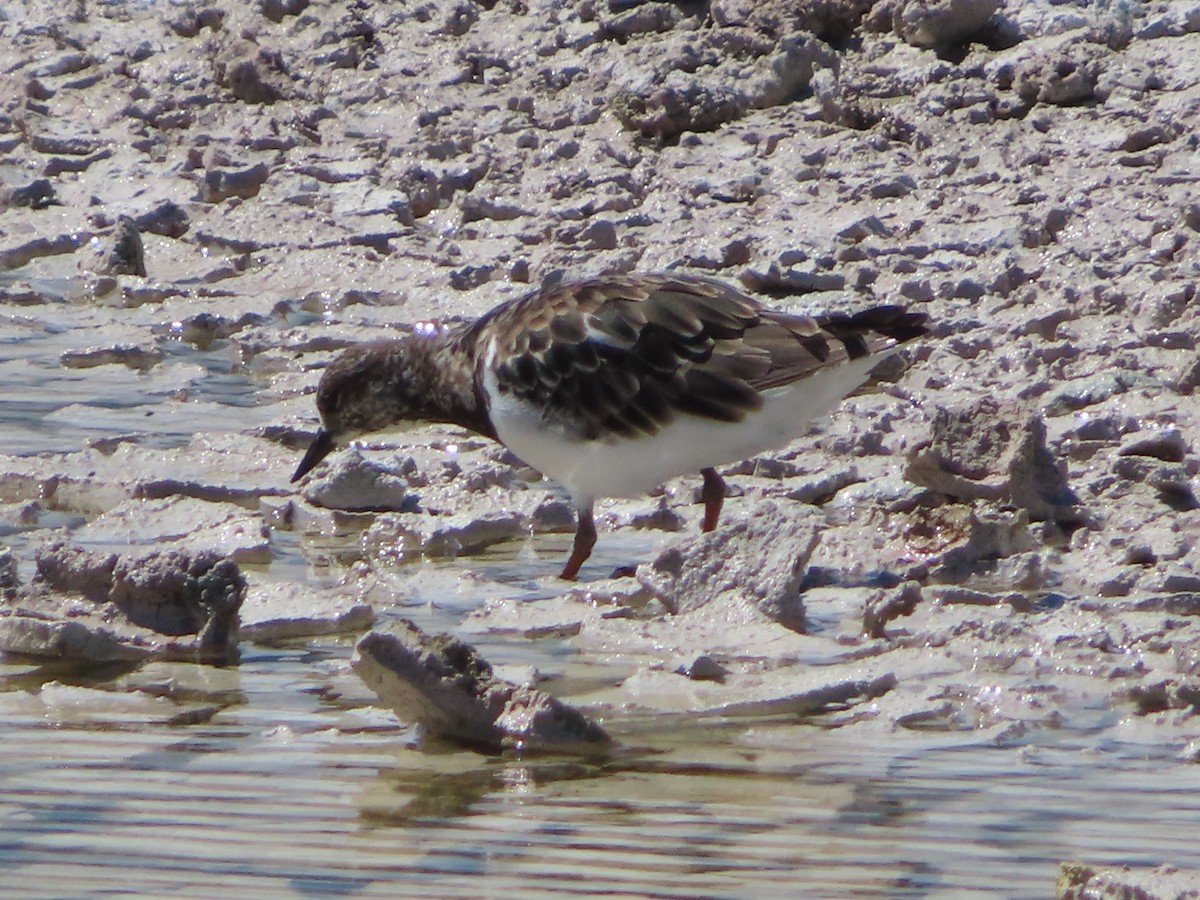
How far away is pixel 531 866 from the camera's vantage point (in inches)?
160

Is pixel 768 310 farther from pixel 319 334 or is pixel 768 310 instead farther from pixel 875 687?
pixel 319 334

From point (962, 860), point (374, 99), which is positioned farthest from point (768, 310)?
point (374, 99)

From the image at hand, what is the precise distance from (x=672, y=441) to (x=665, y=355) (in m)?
0.27

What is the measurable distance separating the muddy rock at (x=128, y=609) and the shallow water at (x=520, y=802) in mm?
112

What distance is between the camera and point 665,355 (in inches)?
256

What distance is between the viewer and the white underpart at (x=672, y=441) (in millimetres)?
6496

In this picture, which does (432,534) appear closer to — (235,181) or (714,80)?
(714,80)

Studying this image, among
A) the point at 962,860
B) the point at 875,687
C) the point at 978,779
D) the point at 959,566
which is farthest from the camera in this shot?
the point at 959,566

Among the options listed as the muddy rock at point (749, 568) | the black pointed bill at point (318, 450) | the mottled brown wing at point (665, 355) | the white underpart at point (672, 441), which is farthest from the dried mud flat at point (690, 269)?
the mottled brown wing at point (665, 355)

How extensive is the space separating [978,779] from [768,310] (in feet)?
8.45

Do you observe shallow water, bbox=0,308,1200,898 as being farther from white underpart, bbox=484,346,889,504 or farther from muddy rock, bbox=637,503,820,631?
white underpart, bbox=484,346,889,504

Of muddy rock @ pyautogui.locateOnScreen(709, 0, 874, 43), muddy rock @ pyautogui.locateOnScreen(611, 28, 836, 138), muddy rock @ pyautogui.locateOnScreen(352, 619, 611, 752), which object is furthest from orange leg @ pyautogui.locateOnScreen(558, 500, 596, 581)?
muddy rock @ pyautogui.locateOnScreen(709, 0, 874, 43)

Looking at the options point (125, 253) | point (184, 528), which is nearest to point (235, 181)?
point (125, 253)

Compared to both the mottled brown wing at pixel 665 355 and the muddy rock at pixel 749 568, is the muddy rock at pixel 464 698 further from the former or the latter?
the mottled brown wing at pixel 665 355
